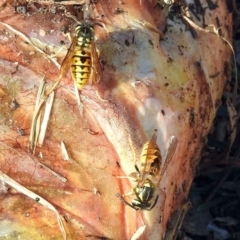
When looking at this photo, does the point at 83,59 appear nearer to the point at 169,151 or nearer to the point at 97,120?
the point at 97,120

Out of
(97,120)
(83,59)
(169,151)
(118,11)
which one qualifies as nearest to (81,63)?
(83,59)

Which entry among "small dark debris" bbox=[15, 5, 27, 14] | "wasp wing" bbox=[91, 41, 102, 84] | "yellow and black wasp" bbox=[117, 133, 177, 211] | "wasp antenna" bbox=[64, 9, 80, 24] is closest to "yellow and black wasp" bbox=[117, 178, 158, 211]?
"yellow and black wasp" bbox=[117, 133, 177, 211]

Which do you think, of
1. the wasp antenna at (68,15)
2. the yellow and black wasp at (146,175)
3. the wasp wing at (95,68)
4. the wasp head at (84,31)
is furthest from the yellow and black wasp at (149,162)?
the wasp antenna at (68,15)

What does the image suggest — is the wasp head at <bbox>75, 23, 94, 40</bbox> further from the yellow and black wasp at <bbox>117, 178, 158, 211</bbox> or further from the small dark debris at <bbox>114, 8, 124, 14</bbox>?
the yellow and black wasp at <bbox>117, 178, 158, 211</bbox>

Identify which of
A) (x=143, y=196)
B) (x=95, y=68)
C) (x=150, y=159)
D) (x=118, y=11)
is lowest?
(x=143, y=196)

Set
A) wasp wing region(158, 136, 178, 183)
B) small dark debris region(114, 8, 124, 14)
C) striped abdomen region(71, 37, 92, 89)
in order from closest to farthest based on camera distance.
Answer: striped abdomen region(71, 37, 92, 89) < wasp wing region(158, 136, 178, 183) < small dark debris region(114, 8, 124, 14)

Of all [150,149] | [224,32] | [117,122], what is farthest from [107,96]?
[224,32]

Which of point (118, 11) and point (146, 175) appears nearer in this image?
point (146, 175)

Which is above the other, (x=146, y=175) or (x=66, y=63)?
(x=66, y=63)

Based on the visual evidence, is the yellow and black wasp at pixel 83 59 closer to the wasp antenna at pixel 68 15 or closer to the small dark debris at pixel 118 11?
the wasp antenna at pixel 68 15
